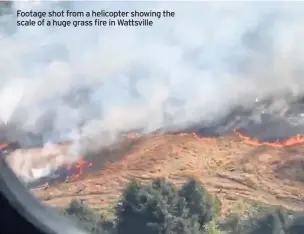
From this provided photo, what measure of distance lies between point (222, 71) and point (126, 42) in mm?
156

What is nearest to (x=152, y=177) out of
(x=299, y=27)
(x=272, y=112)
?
(x=272, y=112)

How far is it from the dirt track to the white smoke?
38 millimetres

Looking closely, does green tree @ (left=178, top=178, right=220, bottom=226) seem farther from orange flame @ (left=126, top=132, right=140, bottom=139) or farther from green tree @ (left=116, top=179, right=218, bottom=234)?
orange flame @ (left=126, top=132, right=140, bottom=139)

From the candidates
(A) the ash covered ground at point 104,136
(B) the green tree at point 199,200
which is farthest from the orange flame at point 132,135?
(B) the green tree at point 199,200

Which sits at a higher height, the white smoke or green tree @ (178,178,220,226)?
the white smoke

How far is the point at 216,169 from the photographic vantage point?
0.69m

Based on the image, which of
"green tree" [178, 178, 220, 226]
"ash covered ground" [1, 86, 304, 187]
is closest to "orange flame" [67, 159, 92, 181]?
"ash covered ground" [1, 86, 304, 187]

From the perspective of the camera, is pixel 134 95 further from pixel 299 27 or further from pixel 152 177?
pixel 299 27

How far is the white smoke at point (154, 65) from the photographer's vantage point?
671mm

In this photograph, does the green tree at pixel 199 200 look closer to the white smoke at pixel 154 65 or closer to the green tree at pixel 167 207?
the green tree at pixel 167 207

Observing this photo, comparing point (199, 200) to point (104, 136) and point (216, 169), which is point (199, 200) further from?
point (104, 136)

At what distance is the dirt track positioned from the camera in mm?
688

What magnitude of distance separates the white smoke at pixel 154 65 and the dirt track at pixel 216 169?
0.04m

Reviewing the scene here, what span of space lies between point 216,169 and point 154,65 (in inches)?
7.5
